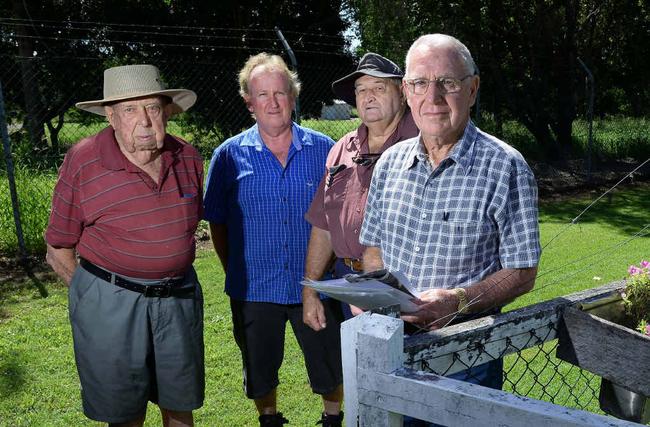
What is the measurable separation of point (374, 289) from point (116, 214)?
1.44 metres

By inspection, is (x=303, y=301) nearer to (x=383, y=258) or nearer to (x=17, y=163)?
(x=383, y=258)

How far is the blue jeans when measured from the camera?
78.0 inches

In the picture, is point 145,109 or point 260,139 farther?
point 260,139

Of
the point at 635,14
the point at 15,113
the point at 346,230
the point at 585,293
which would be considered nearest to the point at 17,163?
the point at 15,113

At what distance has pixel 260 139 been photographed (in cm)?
339

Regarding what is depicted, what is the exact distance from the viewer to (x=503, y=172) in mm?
2035

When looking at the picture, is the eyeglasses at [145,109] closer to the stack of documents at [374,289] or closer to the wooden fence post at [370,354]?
the stack of documents at [374,289]

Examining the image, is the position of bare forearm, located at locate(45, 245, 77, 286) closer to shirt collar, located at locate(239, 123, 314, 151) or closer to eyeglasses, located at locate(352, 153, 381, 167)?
shirt collar, located at locate(239, 123, 314, 151)

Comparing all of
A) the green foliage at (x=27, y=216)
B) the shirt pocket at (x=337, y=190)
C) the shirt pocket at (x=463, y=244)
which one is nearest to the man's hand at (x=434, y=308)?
the shirt pocket at (x=463, y=244)

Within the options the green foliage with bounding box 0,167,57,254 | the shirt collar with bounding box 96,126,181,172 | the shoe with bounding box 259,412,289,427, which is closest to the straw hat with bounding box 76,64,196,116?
the shirt collar with bounding box 96,126,181,172

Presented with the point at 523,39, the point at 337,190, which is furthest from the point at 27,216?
the point at 523,39

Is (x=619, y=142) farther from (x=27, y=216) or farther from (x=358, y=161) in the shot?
(x=358, y=161)

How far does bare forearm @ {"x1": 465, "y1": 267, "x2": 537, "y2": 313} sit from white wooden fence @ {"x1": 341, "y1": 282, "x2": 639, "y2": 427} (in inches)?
4.4

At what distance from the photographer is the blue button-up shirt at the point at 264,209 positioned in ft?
10.8
